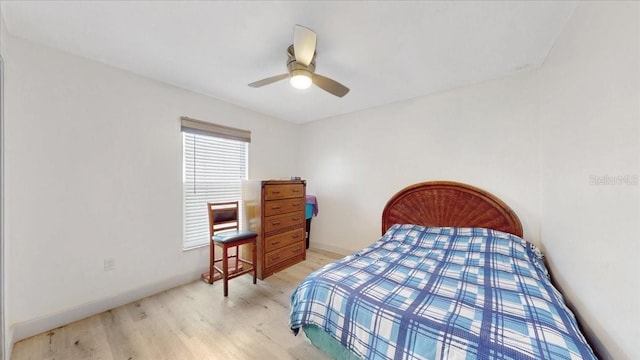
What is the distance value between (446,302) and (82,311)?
288 cm

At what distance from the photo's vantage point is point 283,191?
3.03 meters

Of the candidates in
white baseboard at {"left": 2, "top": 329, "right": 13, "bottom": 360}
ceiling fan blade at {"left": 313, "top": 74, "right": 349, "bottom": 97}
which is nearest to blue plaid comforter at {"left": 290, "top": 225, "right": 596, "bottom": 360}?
ceiling fan blade at {"left": 313, "top": 74, "right": 349, "bottom": 97}

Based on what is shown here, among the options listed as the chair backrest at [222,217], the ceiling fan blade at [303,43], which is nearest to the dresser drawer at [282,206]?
the chair backrest at [222,217]

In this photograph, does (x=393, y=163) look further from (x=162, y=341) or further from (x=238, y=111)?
(x=162, y=341)

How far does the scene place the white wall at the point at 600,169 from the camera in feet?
3.16

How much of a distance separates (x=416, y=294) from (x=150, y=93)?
119 inches

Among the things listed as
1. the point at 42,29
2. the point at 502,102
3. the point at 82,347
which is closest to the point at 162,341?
the point at 82,347

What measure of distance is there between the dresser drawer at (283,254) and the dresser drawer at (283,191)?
0.70 meters

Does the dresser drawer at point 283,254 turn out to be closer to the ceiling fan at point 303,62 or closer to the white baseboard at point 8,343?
the white baseboard at point 8,343

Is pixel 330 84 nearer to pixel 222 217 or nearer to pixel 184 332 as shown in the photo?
pixel 222 217

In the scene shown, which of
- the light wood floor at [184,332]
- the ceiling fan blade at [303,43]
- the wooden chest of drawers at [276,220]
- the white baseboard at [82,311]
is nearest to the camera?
the ceiling fan blade at [303,43]

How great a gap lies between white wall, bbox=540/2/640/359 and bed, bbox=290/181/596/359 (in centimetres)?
16

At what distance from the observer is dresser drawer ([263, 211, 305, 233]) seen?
2830 mm

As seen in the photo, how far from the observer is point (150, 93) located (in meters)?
2.37
